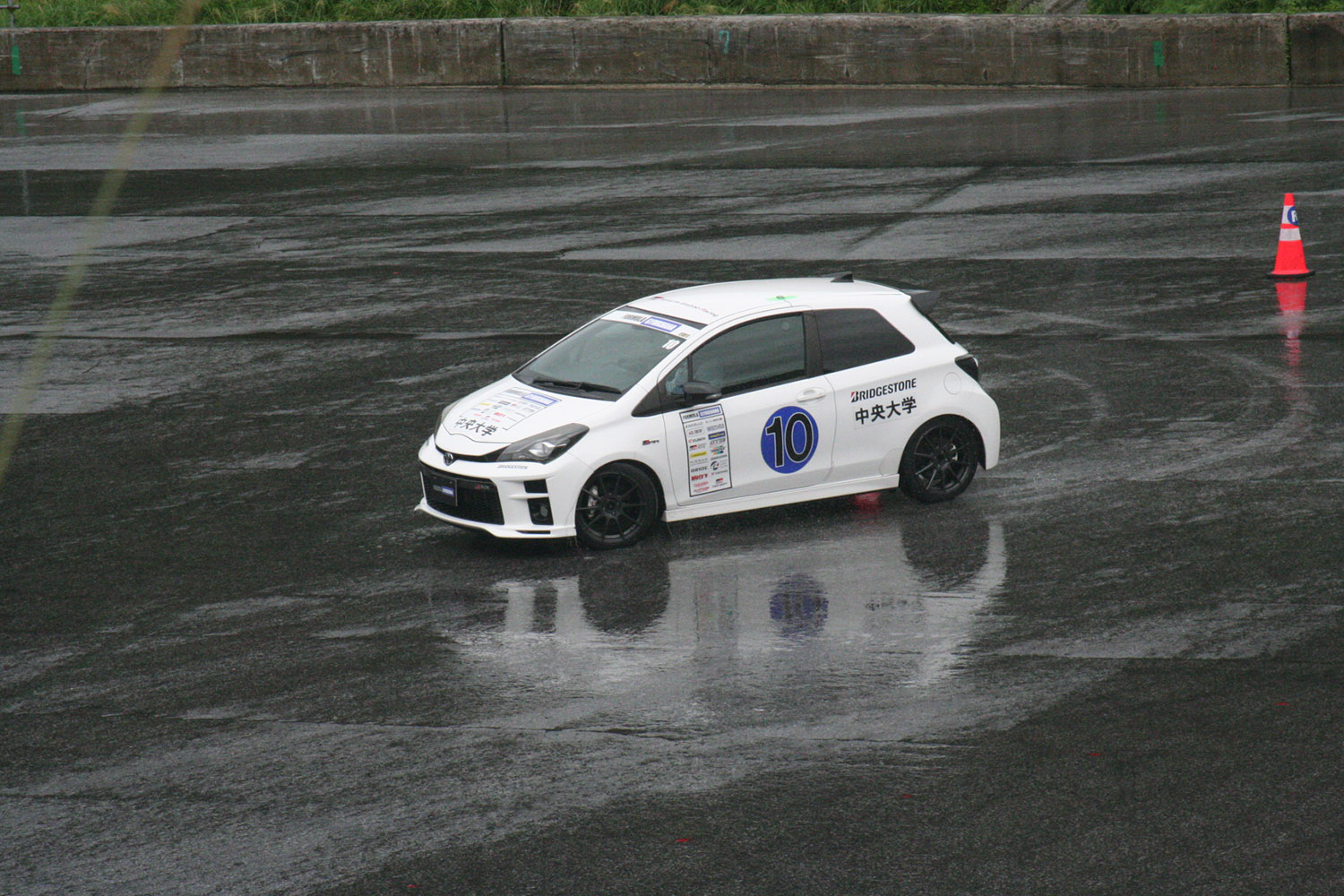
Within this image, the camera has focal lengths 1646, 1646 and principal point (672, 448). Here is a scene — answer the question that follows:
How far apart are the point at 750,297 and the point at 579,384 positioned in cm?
131

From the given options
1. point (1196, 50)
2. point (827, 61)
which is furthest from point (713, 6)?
point (1196, 50)

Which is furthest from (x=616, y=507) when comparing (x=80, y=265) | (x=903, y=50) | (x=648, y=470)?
(x=903, y=50)

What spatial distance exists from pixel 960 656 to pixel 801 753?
1396mm

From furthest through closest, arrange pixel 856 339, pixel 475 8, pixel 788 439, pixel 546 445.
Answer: pixel 475 8, pixel 856 339, pixel 788 439, pixel 546 445

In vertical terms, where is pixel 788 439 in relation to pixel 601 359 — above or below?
below

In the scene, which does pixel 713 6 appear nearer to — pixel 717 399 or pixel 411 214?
pixel 411 214

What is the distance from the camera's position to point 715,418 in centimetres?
1034

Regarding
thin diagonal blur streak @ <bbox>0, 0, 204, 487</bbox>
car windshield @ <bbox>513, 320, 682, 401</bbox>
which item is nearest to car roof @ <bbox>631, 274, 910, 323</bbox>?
car windshield @ <bbox>513, 320, 682, 401</bbox>

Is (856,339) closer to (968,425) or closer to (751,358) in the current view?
(751,358)

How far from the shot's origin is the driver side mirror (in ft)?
33.5

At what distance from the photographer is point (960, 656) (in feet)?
26.5

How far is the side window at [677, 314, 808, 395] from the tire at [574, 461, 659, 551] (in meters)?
Answer: 0.65

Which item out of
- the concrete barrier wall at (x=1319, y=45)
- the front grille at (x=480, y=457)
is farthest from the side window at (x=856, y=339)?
the concrete barrier wall at (x=1319, y=45)

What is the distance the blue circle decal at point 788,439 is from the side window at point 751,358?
0.81 feet
